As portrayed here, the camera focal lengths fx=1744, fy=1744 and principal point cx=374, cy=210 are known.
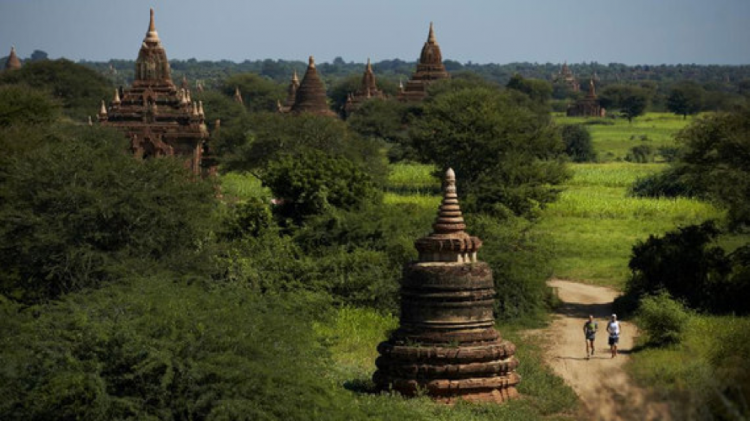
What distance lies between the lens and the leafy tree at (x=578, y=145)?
92.2 meters

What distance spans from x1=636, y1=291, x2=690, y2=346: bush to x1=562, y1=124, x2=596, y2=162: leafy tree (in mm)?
61908

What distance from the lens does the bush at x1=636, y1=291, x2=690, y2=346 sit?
28.6 m

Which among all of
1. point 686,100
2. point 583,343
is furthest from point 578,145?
point 583,343

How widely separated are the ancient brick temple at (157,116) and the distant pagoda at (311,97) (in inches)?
942

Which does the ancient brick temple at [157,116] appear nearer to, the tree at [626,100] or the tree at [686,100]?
the tree at [686,100]

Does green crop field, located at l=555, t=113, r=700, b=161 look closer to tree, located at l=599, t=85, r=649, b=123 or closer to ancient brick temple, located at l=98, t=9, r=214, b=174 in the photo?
tree, located at l=599, t=85, r=649, b=123

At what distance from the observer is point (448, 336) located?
2228 cm

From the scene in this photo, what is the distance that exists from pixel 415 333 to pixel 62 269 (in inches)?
321

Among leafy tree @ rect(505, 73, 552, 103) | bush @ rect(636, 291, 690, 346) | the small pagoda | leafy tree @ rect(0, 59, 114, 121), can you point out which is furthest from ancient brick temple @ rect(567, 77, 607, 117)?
bush @ rect(636, 291, 690, 346)

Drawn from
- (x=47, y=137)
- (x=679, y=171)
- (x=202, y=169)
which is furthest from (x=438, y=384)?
(x=202, y=169)

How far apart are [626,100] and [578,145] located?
55.9m

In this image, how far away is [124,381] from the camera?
19328 millimetres

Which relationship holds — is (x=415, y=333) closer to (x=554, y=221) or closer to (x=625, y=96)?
(x=554, y=221)

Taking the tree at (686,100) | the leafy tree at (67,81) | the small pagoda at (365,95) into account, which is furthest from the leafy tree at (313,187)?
the tree at (686,100)
